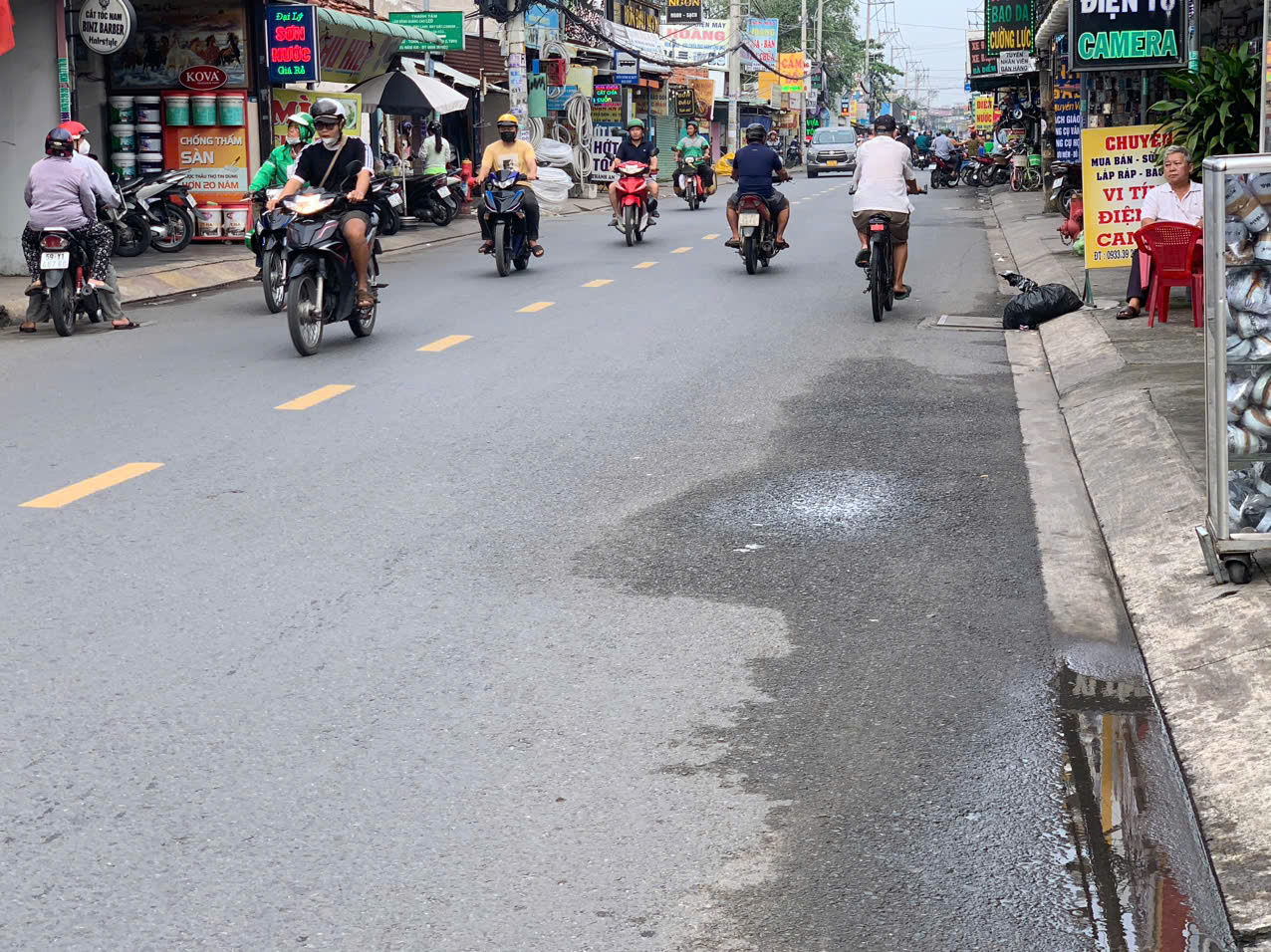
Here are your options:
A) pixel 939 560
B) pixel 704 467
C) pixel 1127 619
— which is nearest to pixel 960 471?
pixel 704 467

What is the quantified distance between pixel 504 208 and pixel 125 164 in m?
7.19

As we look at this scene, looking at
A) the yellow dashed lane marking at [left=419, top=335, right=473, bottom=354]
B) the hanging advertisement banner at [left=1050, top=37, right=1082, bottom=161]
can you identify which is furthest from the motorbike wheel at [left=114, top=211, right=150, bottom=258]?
the hanging advertisement banner at [left=1050, top=37, right=1082, bottom=161]

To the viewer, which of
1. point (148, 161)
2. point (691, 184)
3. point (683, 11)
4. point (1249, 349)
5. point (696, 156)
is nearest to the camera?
point (1249, 349)

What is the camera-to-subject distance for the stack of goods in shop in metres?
5.46

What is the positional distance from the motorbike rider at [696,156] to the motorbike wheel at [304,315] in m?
23.8

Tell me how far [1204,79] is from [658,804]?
36.7 ft

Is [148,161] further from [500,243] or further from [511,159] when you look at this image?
[500,243]

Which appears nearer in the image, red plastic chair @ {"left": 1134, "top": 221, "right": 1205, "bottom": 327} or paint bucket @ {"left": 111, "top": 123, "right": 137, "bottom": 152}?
red plastic chair @ {"left": 1134, "top": 221, "right": 1205, "bottom": 327}

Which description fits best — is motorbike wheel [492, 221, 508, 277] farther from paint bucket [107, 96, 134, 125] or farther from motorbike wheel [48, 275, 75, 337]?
paint bucket [107, 96, 134, 125]

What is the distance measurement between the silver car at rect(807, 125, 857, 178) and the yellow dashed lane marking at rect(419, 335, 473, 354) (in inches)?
1864

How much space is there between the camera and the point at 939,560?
6.63 meters

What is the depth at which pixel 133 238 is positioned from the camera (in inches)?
828

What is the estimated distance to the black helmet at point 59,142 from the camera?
14.0 meters

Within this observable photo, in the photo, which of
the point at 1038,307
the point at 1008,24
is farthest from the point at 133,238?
the point at 1008,24
